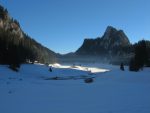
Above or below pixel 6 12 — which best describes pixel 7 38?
below

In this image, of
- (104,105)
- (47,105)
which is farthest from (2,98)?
(104,105)

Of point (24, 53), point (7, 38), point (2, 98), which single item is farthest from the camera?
point (24, 53)

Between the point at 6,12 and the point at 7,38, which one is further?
the point at 6,12

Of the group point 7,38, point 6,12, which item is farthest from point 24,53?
point 6,12

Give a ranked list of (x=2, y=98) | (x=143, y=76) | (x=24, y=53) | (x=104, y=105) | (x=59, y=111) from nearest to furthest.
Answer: (x=59, y=111) < (x=104, y=105) < (x=2, y=98) < (x=143, y=76) < (x=24, y=53)

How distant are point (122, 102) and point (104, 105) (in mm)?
1363

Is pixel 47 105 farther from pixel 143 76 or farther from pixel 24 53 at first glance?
pixel 24 53

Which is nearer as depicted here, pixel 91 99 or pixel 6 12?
pixel 91 99

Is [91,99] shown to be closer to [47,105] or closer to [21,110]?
[47,105]

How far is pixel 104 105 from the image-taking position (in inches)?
602

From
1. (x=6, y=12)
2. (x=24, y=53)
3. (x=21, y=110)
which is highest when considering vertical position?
(x=6, y=12)

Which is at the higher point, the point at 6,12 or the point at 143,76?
the point at 6,12

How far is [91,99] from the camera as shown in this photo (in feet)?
58.2

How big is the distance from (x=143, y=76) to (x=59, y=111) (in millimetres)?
26147
